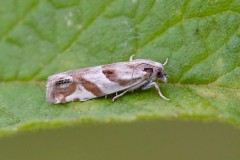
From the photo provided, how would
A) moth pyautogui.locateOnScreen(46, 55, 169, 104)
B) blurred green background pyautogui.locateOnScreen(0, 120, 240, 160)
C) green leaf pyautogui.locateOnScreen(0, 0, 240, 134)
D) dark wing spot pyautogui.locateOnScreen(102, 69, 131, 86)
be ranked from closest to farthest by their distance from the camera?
green leaf pyautogui.locateOnScreen(0, 0, 240, 134) → moth pyautogui.locateOnScreen(46, 55, 169, 104) → dark wing spot pyautogui.locateOnScreen(102, 69, 131, 86) → blurred green background pyautogui.locateOnScreen(0, 120, 240, 160)

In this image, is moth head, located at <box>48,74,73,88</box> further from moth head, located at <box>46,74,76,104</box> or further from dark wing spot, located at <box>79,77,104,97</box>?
dark wing spot, located at <box>79,77,104,97</box>

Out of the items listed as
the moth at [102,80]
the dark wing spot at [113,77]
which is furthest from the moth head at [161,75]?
the dark wing spot at [113,77]

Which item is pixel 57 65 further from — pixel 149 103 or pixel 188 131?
pixel 188 131

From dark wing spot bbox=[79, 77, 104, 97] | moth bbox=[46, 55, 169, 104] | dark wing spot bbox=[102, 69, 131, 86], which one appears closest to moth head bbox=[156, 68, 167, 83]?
moth bbox=[46, 55, 169, 104]

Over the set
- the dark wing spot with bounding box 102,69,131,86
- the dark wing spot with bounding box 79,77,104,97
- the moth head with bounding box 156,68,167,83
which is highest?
the moth head with bounding box 156,68,167,83

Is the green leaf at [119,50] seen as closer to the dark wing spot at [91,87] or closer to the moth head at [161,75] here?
the moth head at [161,75]

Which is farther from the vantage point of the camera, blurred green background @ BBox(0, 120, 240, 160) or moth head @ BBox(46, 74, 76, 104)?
blurred green background @ BBox(0, 120, 240, 160)
